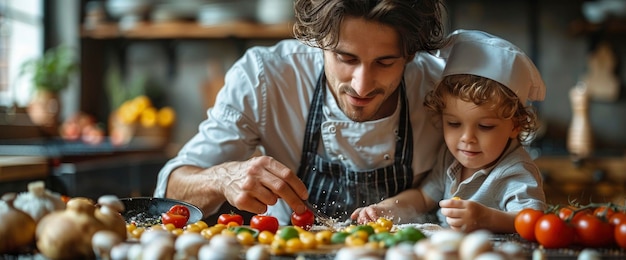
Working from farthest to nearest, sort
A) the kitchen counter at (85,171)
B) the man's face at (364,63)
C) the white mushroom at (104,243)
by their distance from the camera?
1. the kitchen counter at (85,171)
2. the man's face at (364,63)
3. the white mushroom at (104,243)

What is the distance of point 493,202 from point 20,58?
3.51m

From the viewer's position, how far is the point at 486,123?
161 cm

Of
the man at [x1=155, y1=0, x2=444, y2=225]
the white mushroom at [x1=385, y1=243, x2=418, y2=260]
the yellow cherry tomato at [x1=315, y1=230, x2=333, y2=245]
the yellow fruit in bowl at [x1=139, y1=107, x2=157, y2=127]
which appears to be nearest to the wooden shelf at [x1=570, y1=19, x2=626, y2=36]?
the man at [x1=155, y1=0, x2=444, y2=225]

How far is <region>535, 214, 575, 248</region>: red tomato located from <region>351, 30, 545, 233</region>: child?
390 millimetres

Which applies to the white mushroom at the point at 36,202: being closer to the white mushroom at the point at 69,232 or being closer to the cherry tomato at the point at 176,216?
the white mushroom at the point at 69,232

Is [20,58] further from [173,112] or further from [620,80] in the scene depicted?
[620,80]

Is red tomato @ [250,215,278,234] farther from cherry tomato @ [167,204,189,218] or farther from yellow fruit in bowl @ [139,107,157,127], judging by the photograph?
yellow fruit in bowl @ [139,107,157,127]

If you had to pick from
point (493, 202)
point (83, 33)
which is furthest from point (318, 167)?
point (83, 33)

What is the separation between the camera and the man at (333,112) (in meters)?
1.59

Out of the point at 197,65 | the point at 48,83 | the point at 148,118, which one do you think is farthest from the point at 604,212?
the point at 197,65

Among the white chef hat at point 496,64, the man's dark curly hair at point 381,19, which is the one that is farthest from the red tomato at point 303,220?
the white chef hat at point 496,64

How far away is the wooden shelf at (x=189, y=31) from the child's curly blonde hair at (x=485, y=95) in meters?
2.56

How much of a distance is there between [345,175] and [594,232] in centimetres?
76

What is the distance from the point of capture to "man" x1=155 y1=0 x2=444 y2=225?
1589mm
